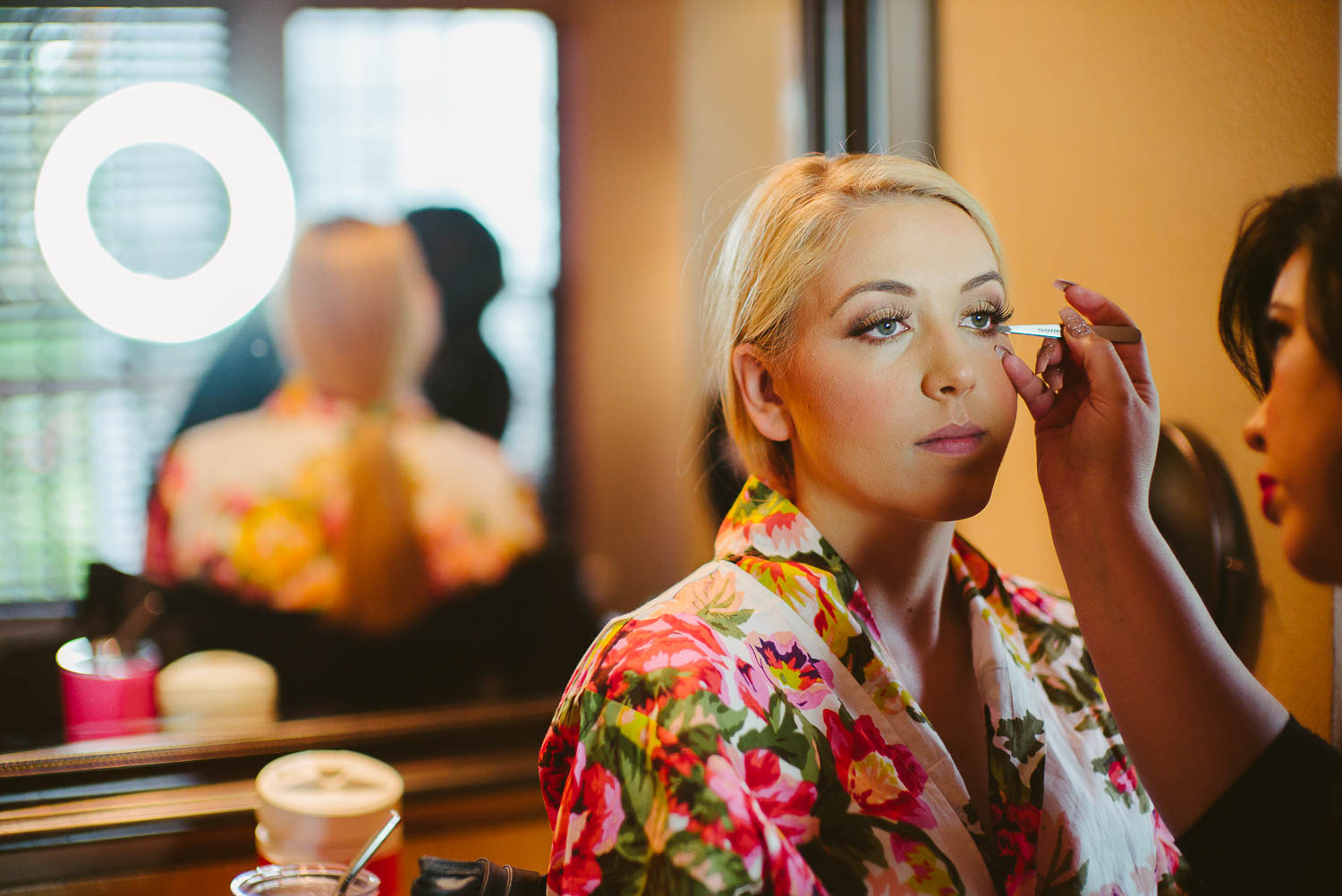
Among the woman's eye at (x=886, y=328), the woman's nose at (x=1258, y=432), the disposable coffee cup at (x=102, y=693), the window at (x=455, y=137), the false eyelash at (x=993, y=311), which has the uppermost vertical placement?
the window at (x=455, y=137)

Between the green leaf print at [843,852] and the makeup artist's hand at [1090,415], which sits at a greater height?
the makeup artist's hand at [1090,415]

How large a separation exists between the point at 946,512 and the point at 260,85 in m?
1.16

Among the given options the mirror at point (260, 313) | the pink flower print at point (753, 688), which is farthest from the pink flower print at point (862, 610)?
the mirror at point (260, 313)

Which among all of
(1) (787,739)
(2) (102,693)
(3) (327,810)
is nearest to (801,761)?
(1) (787,739)

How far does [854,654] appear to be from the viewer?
684 mm

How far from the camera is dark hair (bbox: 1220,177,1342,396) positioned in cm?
48

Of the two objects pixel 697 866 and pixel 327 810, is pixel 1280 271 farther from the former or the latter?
pixel 327 810

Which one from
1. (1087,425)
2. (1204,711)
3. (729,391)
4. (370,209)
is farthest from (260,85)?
(1204,711)

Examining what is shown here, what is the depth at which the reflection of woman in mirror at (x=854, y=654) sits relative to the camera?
22.6 inches

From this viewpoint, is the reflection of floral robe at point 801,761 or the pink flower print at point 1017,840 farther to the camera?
the pink flower print at point 1017,840

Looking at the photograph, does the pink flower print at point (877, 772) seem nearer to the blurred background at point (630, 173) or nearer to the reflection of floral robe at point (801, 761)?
the reflection of floral robe at point (801, 761)

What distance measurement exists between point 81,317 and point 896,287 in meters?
1.08

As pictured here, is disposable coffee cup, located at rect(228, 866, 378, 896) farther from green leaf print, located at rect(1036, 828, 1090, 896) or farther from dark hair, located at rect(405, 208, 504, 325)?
dark hair, located at rect(405, 208, 504, 325)

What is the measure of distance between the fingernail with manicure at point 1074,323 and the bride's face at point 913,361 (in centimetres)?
5
